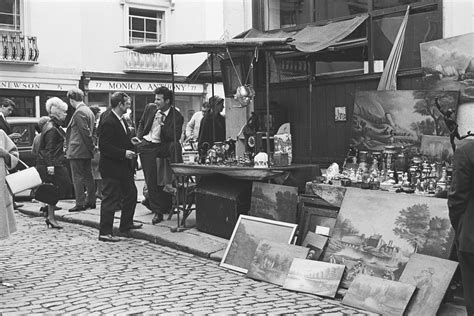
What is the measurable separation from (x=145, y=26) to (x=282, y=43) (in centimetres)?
1913

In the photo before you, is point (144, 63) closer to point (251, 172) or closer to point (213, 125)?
point (213, 125)

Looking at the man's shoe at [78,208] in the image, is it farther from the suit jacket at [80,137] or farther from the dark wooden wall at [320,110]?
the dark wooden wall at [320,110]

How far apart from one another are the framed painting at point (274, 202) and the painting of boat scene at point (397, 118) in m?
1.63

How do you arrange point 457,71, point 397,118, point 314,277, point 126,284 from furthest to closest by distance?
point 397,118 → point 457,71 → point 126,284 → point 314,277

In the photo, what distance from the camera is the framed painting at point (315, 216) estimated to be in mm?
6461

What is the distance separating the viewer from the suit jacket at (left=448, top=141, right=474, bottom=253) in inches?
168

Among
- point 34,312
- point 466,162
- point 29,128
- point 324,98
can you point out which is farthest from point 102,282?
point 29,128

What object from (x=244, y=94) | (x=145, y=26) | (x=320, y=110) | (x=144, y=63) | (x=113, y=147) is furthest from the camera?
(x=145, y=26)

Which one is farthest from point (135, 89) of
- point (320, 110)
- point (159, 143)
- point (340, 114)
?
point (340, 114)

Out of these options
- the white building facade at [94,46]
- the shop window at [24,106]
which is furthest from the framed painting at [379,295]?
the shop window at [24,106]

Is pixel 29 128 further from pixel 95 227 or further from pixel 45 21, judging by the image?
pixel 45 21

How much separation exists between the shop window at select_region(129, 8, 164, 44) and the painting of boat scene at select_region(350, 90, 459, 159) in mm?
18285

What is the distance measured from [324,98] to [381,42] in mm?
1288

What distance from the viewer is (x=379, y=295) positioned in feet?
16.9
